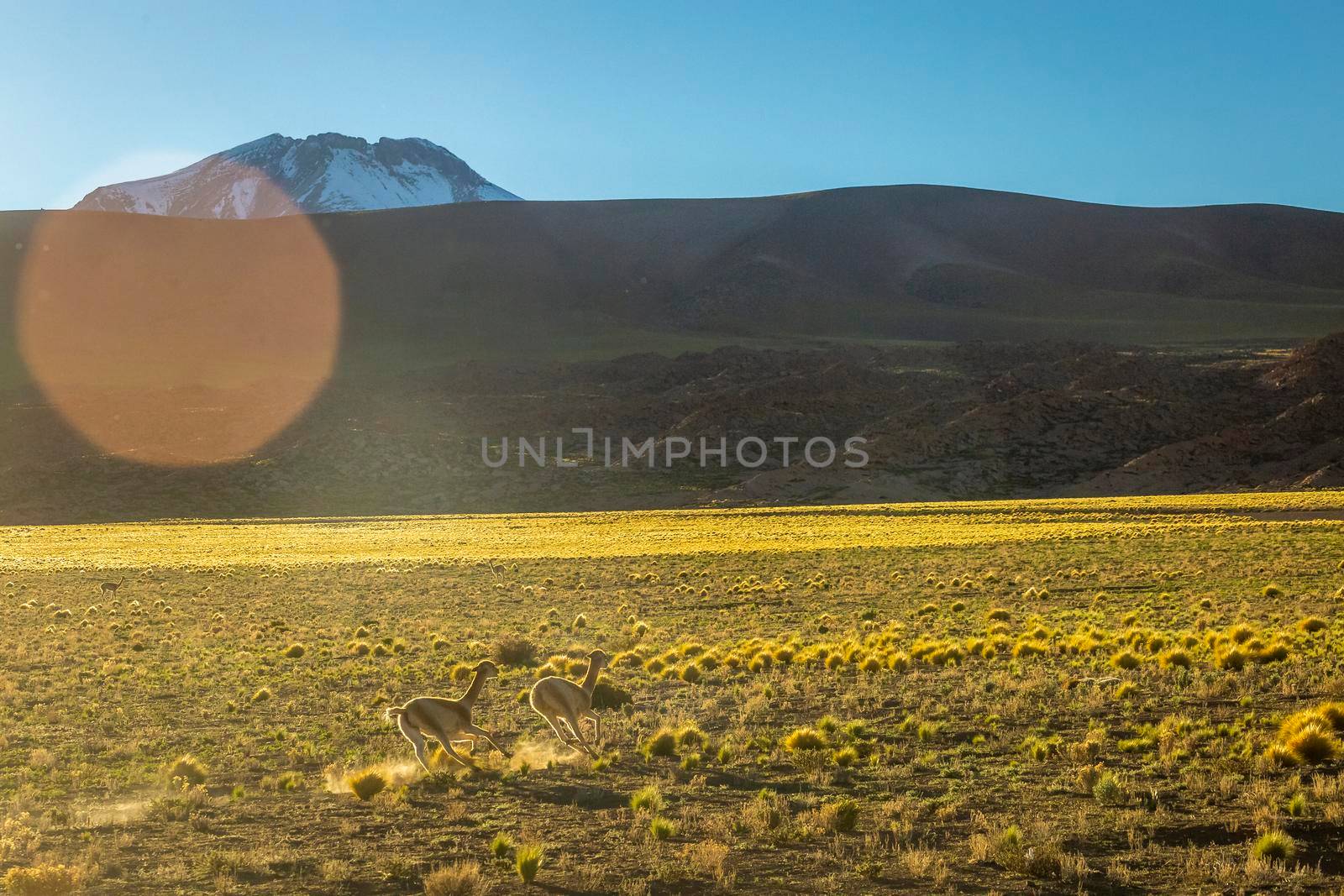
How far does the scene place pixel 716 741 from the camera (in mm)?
12055

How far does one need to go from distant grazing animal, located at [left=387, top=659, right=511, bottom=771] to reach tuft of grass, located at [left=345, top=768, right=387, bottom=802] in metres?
0.41

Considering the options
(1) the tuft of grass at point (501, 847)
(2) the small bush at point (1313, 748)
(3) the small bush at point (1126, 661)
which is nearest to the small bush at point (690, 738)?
(1) the tuft of grass at point (501, 847)

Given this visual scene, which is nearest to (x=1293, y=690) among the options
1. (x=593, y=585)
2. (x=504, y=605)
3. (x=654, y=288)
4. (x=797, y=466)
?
(x=504, y=605)

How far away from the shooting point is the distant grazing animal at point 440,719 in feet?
32.6

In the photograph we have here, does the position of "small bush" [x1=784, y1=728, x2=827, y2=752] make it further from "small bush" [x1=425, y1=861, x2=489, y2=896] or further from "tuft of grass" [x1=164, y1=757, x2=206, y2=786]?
"tuft of grass" [x1=164, y1=757, x2=206, y2=786]

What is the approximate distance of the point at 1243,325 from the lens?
14600cm

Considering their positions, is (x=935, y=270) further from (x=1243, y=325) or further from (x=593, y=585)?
(x=593, y=585)

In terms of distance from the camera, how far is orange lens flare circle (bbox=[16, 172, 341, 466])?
107 metres

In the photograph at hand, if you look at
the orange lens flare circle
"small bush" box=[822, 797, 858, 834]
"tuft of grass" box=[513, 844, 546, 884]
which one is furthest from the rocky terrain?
"tuft of grass" box=[513, 844, 546, 884]

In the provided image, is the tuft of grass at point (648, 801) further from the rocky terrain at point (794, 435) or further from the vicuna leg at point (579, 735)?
the rocky terrain at point (794, 435)

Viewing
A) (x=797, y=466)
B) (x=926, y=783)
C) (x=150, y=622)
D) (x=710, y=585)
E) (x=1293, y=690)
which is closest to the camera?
(x=926, y=783)

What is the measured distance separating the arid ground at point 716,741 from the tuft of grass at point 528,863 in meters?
0.03

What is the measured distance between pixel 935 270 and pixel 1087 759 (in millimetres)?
181795

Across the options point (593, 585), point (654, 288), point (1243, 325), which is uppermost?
point (654, 288)
